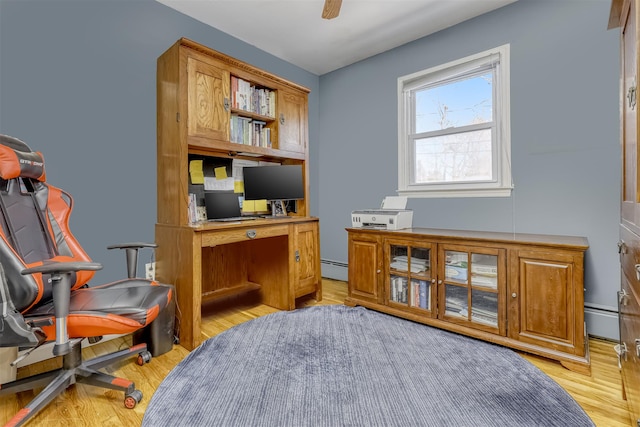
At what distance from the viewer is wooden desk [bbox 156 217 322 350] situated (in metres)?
2.09

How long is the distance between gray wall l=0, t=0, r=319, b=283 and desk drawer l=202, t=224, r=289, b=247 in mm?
622

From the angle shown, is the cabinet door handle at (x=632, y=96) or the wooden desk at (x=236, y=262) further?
the wooden desk at (x=236, y=262)

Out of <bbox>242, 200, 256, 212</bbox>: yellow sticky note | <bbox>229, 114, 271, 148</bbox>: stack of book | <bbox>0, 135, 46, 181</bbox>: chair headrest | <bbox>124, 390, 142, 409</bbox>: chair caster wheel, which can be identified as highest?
<bbox>229, 114, 271, 148</bbox>: stack of book

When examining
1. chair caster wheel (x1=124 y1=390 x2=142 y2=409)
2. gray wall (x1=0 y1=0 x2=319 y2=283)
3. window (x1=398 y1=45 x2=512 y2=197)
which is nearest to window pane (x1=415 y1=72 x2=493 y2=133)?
window (x1=398 y1=45 x2=512 y2=197)


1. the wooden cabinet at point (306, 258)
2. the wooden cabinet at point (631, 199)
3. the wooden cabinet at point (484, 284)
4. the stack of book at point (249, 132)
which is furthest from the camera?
the wooden cabinet at point (306, 258)

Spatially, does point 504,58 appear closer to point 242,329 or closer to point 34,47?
point 242,329

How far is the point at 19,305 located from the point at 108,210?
1025 millimetres

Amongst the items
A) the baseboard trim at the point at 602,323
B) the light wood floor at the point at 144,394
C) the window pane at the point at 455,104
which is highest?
the window pane at the point at 455,104

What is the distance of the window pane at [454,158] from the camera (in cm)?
270

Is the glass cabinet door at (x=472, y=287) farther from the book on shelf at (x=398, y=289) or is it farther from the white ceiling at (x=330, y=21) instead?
the white ceiling at (x=330, y=21)

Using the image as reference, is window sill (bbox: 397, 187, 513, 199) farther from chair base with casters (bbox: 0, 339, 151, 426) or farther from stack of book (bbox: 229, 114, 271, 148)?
chair base with casters (bbox: 0, 339, 151, 426)

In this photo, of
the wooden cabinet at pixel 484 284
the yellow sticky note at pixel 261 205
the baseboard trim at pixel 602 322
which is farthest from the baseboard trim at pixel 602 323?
the yellow sticky note at pixel 261 205

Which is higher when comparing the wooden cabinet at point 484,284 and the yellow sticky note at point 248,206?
the yellow sticky note at point 248,206

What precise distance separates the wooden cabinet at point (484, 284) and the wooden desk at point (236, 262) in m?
0.46
